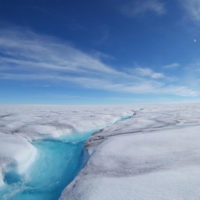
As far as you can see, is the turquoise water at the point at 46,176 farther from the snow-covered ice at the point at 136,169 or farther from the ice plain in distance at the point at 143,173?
the ice plain in distance at the point at 143,173


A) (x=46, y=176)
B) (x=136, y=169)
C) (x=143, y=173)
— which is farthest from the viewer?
(x=46, y=176)

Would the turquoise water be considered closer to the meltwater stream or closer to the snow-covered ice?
the meltwater stream

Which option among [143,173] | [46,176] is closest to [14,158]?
[46,176]

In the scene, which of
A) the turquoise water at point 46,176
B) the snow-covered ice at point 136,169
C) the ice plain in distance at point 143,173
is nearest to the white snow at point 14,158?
the snow-covered ice at point 136,169

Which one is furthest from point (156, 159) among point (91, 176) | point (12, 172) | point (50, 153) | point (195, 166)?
point (50, 153)

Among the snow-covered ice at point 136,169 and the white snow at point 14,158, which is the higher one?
the snow-covered ice at point 136,169

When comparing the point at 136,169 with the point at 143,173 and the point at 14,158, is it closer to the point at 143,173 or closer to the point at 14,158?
the point at 143,173

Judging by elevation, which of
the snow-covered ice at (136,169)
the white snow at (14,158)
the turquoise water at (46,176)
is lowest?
the turquoise water at (46,176)

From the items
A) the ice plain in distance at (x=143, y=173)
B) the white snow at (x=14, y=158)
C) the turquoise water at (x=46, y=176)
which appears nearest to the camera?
the ice plain in distance at (x=143, y=173)
